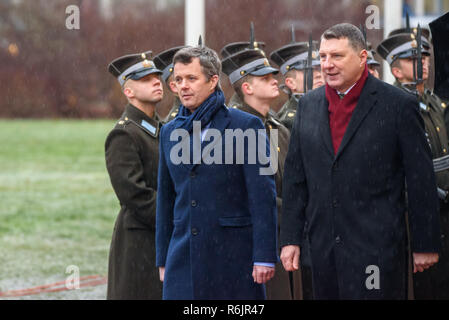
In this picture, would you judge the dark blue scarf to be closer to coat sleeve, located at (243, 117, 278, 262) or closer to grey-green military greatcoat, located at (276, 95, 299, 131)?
coat sleeve, located at (243, 117, 278, 262)

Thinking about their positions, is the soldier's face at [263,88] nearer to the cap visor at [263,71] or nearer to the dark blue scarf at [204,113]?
the cap visor at [263,71]

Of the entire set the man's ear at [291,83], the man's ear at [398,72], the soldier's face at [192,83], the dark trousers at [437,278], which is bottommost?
the dark trousers at [437,278]

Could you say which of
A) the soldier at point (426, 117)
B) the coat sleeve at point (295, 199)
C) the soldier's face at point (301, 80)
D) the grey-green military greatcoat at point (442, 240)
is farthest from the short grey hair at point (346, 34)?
the soldier's face at point (301, 80)

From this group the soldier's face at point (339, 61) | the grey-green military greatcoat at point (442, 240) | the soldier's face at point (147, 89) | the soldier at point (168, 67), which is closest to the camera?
the soldier's face at point (339, 61)

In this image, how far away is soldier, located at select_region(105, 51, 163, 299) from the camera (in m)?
5.81

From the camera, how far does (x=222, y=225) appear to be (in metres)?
4.74

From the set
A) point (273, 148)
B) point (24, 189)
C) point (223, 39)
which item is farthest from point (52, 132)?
point (273, 148)

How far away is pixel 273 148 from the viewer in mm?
6387

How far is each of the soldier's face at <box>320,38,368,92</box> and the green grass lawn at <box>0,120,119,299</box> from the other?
15.0 feet

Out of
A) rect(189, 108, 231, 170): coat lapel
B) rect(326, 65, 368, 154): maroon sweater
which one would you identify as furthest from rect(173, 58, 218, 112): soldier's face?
rect(326, 65, 368, 154): maroon sweater

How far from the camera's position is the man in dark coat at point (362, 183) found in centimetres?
446

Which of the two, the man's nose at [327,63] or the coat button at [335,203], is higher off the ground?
the man's nose at [327,63]

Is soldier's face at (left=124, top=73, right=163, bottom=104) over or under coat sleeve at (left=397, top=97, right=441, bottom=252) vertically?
over

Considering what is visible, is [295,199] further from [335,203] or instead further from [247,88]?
[247,88]
